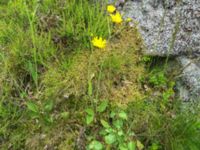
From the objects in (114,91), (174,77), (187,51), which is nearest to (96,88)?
(114,91)

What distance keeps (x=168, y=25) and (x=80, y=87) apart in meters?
0.83

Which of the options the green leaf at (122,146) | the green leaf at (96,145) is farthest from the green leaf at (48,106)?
the green leaf at (122,146)

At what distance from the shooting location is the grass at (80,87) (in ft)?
6.88

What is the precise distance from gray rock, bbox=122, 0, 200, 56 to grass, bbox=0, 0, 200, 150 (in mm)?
90

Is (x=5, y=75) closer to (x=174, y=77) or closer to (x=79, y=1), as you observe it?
(x=79, y=1)

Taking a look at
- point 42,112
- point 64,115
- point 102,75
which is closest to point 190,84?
point 102,75

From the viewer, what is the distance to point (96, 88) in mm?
2270

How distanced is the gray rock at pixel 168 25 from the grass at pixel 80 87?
90mm

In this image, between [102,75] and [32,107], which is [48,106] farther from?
[102,75]

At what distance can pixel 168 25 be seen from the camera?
2557 mm

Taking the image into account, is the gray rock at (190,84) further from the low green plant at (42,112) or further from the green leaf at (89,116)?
the low green plant at (42,112)

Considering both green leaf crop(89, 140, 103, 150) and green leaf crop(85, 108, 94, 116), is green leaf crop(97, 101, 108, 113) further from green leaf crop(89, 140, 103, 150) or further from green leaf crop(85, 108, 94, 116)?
green leaf crop(89, 140, 103, 150)

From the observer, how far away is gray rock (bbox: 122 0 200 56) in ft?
8.26

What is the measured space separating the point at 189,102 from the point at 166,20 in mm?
656
